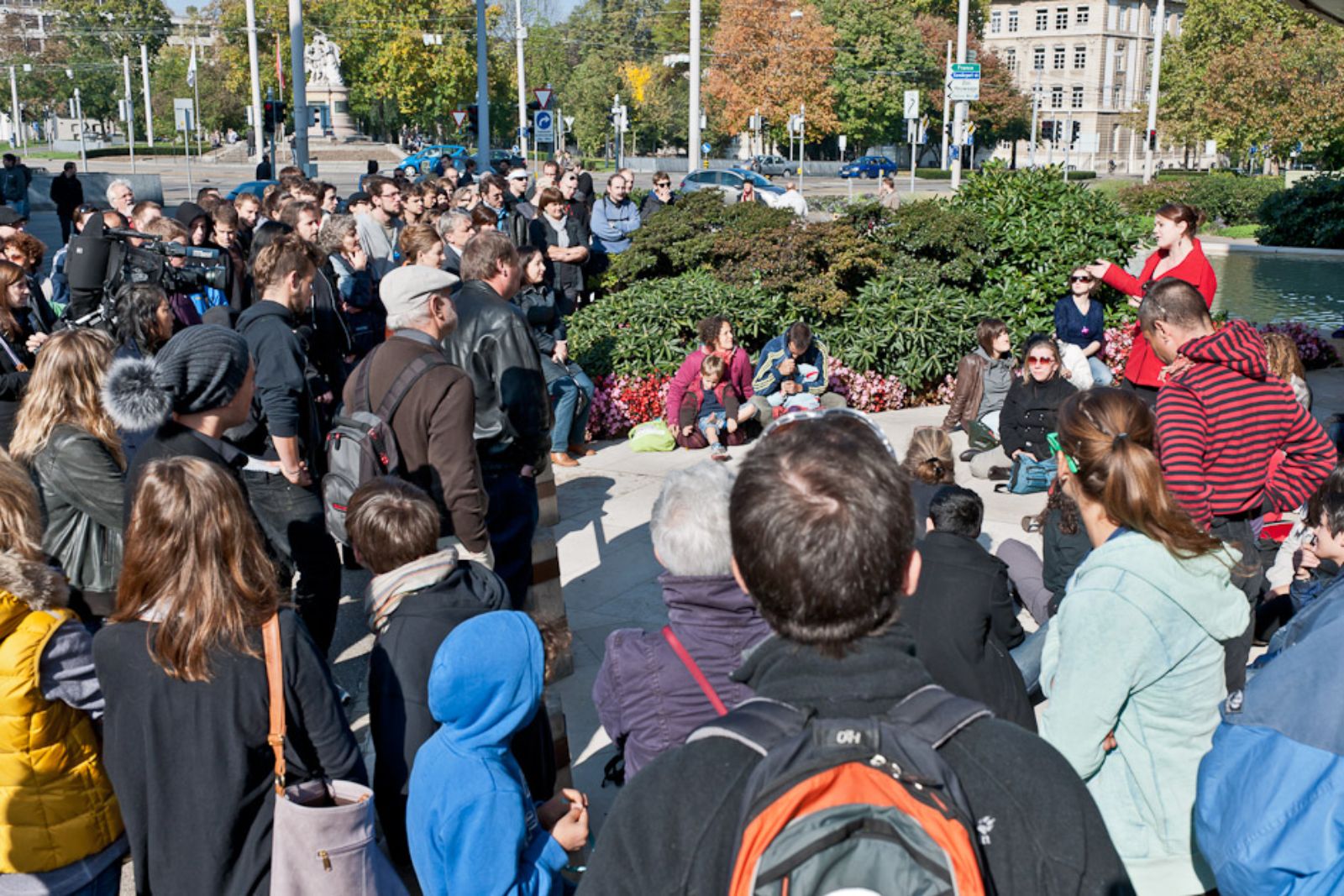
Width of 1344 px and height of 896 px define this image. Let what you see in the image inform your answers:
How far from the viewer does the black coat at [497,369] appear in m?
5.75

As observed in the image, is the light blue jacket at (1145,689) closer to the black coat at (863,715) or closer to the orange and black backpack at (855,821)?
the black coat at (863,715)

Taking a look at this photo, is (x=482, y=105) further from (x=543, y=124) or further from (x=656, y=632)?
(x=656, y=632)

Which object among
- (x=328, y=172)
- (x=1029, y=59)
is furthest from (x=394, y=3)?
(x=1029, y=59)

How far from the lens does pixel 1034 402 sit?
912cm

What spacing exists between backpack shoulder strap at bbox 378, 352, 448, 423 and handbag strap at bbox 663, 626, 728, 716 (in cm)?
231

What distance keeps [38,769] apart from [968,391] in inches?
333

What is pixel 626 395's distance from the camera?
434 inches

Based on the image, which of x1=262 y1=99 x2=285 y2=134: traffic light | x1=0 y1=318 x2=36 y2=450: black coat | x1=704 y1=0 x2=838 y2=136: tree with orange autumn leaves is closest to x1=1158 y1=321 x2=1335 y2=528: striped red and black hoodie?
x1=0 y1=318 x2=36 y2=450: black coat

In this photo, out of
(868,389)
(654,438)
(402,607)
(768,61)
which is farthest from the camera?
(768,61)

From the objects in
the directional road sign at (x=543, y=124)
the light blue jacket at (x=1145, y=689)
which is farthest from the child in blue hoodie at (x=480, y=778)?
the directional road sign at (x=543, y=124)

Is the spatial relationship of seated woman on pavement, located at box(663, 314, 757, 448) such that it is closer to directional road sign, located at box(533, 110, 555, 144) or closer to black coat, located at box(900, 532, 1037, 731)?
black coat, located at box(900, 532, 1037, 731)

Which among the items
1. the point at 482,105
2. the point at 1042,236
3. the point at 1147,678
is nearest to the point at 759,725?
the point at 1147,678

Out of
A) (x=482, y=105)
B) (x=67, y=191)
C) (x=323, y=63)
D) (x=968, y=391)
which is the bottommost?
(x=968, y=391)

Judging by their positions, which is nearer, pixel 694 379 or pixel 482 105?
pixel 694 379
